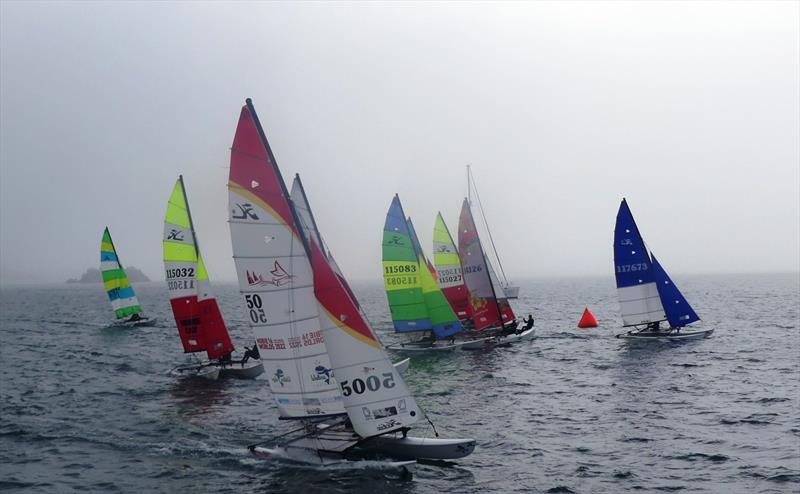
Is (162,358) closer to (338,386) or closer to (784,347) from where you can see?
(338,386)

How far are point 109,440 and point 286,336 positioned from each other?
29.3 feet

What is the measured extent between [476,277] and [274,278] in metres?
26.7

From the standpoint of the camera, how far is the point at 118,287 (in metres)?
62.9

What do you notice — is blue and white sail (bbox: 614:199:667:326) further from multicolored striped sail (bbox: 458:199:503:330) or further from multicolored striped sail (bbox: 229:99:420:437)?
multicolored striped sail (bbox: 229:99:420:437)

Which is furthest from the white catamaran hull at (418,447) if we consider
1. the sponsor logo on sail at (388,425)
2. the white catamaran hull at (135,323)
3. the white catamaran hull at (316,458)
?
the white catamaran hull at (135,323)

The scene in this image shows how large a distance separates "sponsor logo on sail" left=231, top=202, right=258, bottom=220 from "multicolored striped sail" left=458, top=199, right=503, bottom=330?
26401mm

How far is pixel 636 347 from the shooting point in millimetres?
41500

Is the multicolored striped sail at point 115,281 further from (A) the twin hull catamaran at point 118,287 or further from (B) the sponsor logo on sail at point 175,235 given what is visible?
(B) the sponsor logo on sail at point 175,235

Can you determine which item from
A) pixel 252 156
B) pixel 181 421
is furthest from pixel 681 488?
pixel 181 421

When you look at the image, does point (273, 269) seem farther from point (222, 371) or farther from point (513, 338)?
point (513, 338)

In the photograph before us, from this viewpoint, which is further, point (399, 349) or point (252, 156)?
point (399, 349)

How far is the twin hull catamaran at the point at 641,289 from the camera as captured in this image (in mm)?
42219

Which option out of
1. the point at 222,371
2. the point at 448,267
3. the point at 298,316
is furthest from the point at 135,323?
the point at 298,316

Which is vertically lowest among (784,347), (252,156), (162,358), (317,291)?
(784,347)
